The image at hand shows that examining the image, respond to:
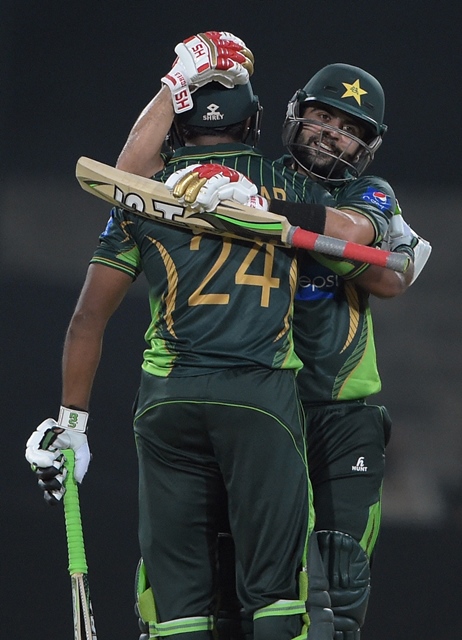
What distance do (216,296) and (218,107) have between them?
381mm

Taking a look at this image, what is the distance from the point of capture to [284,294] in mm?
2064

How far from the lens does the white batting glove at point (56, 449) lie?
85.6 inches

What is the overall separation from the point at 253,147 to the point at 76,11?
1.54 meters

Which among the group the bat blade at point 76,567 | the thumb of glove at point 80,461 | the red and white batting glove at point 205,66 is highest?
the red and white batting glove at point 205,66

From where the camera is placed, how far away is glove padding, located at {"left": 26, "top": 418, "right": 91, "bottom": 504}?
7.13 feet

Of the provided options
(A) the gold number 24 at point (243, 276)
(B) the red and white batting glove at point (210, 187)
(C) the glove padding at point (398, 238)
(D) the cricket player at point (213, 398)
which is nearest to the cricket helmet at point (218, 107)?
(D) the cricket player at point (213, 398)

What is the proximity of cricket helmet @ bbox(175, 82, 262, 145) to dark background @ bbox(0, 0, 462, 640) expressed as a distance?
1.32m

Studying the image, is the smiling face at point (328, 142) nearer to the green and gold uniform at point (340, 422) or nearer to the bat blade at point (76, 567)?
the green and gold uniform at point (340, 422)

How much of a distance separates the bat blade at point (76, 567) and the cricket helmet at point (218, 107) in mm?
683

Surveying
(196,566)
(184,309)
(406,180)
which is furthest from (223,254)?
(406,180)

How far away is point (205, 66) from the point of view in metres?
2.13

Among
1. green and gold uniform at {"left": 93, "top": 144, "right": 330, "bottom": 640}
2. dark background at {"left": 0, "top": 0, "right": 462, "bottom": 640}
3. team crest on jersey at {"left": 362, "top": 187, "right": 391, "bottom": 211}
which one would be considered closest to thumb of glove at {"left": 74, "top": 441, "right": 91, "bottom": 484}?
green and gold uniform at {"left": 93, "top": 144, "right": 330, "bottom": 640}

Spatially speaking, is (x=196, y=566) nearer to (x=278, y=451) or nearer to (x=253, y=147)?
(x=278, y=451)

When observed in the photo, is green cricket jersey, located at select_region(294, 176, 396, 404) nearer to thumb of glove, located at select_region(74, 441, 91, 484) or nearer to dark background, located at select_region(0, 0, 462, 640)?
thumb of glove, located at select_region(74, 441, 91, 484)
